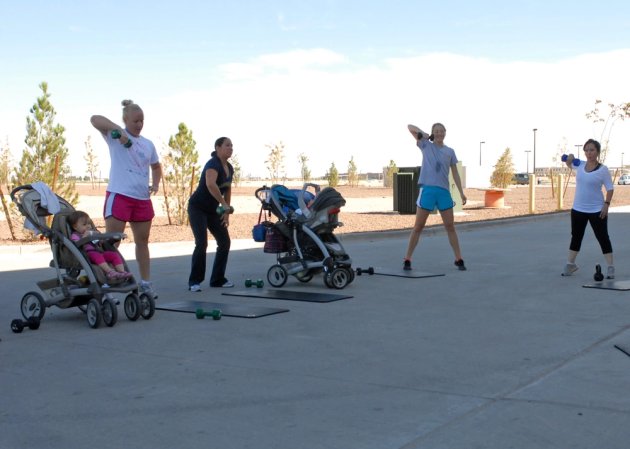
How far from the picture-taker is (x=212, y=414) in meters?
4.37

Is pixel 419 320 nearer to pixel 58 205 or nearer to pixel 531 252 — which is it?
pixel 58 205

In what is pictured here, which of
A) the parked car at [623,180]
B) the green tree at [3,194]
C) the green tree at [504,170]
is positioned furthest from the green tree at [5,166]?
the parked car at [623,180]

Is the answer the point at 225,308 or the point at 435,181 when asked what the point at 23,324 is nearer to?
the point at 225,308

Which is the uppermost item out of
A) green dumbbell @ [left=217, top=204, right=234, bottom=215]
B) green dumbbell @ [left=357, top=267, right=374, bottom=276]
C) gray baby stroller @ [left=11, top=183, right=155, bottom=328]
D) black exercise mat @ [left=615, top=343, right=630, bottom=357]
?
green dumbbell @ [left=217, top=204, right=234, bottom=215]

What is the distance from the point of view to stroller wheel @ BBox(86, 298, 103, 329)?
6848 mm

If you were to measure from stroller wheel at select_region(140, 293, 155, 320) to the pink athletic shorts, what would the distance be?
0.96 metres

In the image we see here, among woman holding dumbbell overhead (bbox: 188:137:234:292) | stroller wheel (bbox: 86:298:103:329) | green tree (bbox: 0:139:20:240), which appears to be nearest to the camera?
stroller wheel (bbox: 86:298:103:329)

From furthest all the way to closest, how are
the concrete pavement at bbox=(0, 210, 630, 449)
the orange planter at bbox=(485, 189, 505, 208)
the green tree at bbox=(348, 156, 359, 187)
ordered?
the green tree at bbox=(348, 156, 359, 187)
the orange planter at bbox=(485, 189, 505, 208)
the concrete pavement at bbox=(0, 210, 630, 449)

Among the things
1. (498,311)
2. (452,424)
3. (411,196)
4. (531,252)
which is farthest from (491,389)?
(411,196)

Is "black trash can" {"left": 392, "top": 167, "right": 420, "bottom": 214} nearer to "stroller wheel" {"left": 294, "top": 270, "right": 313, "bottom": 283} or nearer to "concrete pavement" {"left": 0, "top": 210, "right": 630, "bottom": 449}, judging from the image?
"stroller wheel" {"left": 294, "top": 270, "right": 313, "bottom": 283}

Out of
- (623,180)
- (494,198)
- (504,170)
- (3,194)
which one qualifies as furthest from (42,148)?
(623,180)

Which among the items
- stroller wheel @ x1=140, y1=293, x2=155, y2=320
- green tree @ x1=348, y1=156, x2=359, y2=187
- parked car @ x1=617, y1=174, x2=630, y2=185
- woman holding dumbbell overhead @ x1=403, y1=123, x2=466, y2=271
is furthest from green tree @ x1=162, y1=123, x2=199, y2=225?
parked car @ x1=617, y1=174, x2=630, y2=185

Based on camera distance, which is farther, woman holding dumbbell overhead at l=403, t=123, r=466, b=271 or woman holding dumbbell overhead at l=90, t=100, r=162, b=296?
woman holding dumbbell overhead at l=403, t=123, r=466, b=271

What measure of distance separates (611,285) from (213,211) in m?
4.59
